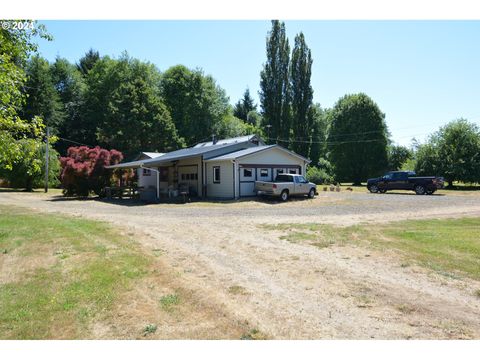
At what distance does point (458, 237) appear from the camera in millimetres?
10180

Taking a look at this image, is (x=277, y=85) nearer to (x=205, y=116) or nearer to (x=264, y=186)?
(x=205, y=116)

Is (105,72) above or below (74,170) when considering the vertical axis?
above

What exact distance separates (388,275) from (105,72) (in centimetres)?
5736

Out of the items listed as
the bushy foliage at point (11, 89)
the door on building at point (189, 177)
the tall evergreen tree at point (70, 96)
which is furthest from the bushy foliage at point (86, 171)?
the tall evergreen tree at point (70, 96)

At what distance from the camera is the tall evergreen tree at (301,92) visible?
5228cm

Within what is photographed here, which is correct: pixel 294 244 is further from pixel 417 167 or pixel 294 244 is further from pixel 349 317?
pixel 417 167

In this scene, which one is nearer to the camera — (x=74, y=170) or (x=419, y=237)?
(x=419, y=237)

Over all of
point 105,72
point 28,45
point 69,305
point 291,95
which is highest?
point 105,72

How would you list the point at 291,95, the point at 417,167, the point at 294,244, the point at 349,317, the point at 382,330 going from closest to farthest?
the point at 382,330 → the point at 349,317 → the point at 294,244 → the point at 417,167 → the point at 291,95

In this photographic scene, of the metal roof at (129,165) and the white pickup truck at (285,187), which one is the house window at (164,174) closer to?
the metal roof at (129,165)

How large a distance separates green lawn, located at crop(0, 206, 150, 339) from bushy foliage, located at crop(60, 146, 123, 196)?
1811cm

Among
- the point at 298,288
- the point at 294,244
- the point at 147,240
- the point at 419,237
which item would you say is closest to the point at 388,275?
the point at 298,288

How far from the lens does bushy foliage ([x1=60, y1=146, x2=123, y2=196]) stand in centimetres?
2962

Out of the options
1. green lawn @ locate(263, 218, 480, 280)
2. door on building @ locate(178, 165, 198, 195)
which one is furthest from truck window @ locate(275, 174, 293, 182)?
green lawn @ locate(263, 218, 480, 280)
